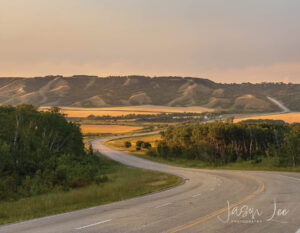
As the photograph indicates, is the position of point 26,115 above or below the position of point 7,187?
above

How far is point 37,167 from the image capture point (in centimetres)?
3541

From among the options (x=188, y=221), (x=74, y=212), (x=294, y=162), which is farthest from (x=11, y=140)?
(x=294, y=162)

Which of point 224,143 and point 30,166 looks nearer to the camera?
point 30,166

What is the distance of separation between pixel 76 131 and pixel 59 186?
833 inches

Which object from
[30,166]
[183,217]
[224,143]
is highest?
[183,217]

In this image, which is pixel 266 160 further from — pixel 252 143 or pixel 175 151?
pixel 175 151
